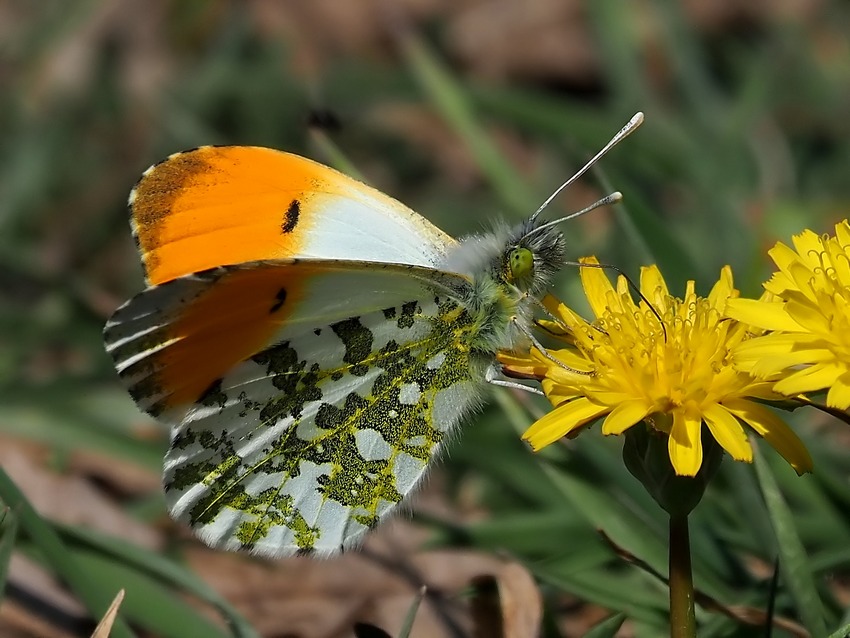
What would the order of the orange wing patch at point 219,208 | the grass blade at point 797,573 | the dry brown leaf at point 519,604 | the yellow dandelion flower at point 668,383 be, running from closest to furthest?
the yellow dandelion flower at point 668,383, the grass blade at point 797,573, the dry brown leaf at point 519,604, the orange wing patch at point 219,208

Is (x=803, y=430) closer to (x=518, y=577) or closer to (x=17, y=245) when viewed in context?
(x=518, y=577)

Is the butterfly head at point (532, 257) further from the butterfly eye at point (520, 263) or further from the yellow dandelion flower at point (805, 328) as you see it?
the yellow dandelion flower at point (805, 328)

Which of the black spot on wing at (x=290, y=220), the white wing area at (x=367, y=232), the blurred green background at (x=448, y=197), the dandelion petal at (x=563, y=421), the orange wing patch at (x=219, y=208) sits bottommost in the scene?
the blurred green background at (x=448, y=197)

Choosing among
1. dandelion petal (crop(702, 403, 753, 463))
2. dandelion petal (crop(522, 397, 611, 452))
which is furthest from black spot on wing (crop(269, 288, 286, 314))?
dandelion petal (crop(702, 403, 753, 463))

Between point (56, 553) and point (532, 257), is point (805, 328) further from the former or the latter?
point (56, 553)

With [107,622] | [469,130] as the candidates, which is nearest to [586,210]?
[107,622]

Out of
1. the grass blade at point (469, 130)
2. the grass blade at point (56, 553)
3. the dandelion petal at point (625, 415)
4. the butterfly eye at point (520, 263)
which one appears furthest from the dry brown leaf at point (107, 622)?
the grass blade at point (469, 130)
